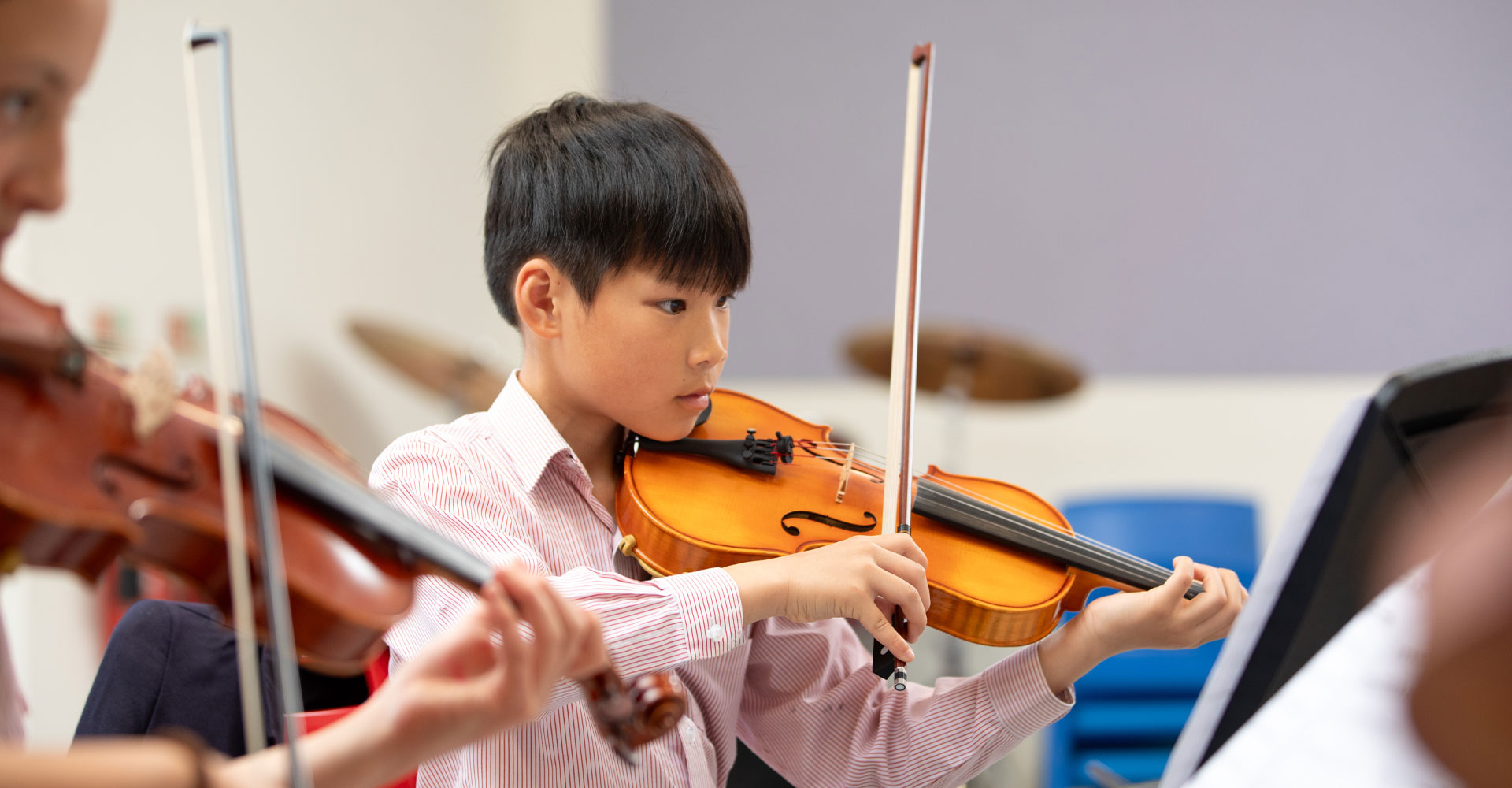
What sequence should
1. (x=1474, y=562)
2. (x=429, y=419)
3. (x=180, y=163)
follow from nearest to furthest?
(x=1474, y=562) → (x=180, y=163) → (x=429, y=419)

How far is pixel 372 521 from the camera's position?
1.89 ft

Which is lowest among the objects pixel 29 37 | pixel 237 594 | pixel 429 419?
Answer: pixel 429 419

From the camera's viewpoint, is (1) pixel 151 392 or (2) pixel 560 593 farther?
(2) pixel 560 593

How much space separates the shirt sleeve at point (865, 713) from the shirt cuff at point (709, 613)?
250 mm

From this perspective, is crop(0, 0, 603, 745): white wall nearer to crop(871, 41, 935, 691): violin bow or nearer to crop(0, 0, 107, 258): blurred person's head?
crop(871, 41, 935, 691): violin bow

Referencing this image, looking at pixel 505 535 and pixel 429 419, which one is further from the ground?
pixel 505 535

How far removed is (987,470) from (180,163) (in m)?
2.15

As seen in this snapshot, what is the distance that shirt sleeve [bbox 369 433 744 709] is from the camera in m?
0.77

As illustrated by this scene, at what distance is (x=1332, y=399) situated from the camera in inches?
112

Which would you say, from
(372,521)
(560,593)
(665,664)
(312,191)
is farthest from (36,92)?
(312,191)

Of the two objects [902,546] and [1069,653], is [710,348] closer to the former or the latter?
[902,546]

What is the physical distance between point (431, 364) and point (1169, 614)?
2294mm

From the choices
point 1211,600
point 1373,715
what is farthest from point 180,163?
point 1373,715

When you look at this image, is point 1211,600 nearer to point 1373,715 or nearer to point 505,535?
point 1373,715
